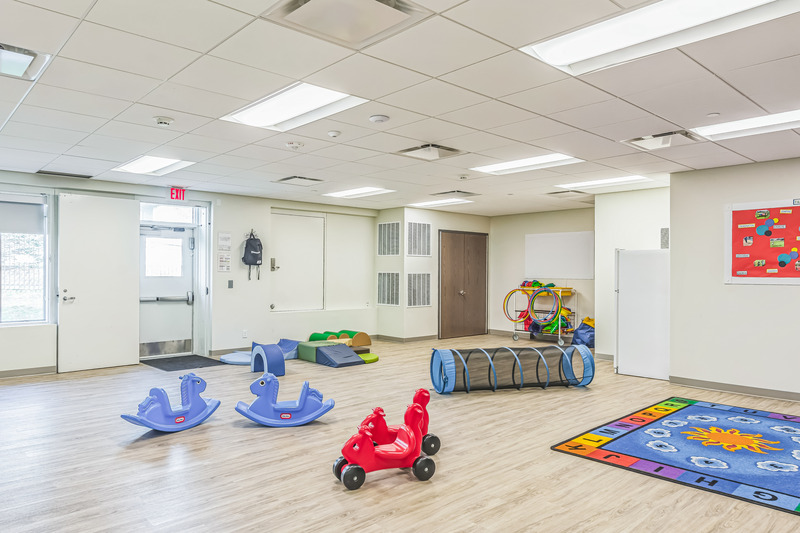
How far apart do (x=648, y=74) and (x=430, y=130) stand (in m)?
1.77

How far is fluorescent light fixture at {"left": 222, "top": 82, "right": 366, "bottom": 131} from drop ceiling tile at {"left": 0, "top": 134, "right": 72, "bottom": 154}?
203cm

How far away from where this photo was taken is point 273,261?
28.3ft

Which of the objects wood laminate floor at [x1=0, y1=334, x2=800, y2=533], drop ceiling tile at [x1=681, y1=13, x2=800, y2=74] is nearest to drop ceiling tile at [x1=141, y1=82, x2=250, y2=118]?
wood laminate floor at [x1=0, y1=334, x2=800, y2=533]

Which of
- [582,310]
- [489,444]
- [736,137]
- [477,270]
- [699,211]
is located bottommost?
[489,444]

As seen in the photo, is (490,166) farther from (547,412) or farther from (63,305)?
(63,305)

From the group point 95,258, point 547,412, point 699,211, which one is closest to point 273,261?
point 95,258

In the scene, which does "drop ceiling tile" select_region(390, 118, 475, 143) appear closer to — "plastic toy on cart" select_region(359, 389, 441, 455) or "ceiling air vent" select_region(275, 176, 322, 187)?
"plastic toy on cart" select_region(359, 389, 441, 455)

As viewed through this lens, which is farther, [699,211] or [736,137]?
[699,211]

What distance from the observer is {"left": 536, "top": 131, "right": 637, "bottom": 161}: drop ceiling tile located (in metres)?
4.59

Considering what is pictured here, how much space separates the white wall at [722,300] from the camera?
5367 millimetres

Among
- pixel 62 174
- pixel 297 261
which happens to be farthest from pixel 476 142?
pixel 62 174

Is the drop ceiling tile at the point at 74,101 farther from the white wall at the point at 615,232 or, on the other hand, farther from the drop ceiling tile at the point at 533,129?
the white wall at the point at 615,232

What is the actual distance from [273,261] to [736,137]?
6541 millimetres

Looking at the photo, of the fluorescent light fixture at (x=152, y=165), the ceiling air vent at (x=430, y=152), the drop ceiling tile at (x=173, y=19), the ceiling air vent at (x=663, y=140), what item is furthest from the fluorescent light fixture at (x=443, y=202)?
the drop ceiling tile at (x=173, y=19)
